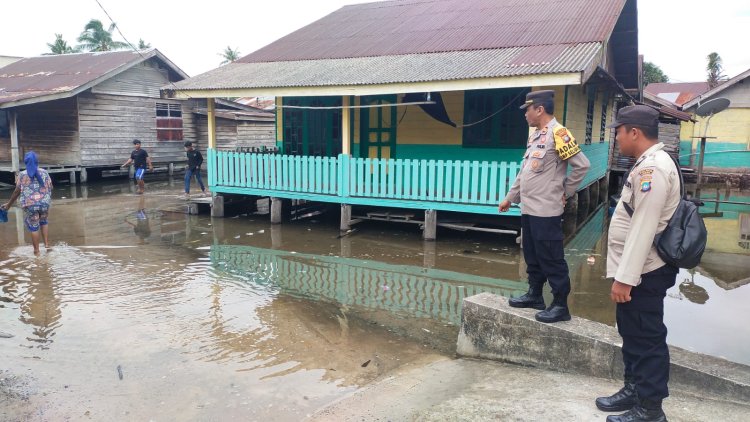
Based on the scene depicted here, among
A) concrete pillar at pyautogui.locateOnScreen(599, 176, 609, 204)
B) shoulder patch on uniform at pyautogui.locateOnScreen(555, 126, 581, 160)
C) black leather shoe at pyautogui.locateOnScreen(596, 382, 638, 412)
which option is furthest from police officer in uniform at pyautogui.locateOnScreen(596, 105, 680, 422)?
concrete pillar at pyautogui.locateOnScreen(599, 176, 609, 204)

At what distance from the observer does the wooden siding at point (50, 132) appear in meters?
17.7

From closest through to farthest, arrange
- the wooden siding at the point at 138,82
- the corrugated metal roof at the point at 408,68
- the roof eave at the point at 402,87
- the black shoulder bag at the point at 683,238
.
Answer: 1. the black shoulder bag at the point at 683,238
2. the roof eave at the point at 402,87
3. the corrugated metal roof at the point at 408,68
4. the wooden siding at the point at 138,82

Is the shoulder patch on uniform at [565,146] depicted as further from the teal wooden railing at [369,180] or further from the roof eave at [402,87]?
the teal wooden railing at [369,180]

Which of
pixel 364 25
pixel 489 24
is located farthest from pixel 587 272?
pixel 364 25

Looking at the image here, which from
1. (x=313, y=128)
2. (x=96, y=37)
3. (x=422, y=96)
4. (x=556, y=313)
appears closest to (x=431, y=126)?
(x=422, y=96)

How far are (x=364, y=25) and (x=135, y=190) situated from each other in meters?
8.51

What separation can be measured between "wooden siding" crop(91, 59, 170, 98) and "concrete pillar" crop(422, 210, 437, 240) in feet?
41.7

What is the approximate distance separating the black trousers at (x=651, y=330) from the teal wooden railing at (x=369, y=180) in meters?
5.86

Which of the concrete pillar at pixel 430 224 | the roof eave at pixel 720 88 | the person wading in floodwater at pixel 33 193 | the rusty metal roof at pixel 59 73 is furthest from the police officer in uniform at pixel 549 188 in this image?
the roof eave at pixel 720 88

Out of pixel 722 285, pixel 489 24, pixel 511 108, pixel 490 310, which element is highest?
pixel 489 24

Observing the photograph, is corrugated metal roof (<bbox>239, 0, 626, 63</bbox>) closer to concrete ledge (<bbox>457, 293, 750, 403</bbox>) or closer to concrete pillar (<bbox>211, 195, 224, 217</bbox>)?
concrete pillar (<bbox>211, 195, 224, 217</bbox>)

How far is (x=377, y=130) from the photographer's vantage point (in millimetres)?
11914

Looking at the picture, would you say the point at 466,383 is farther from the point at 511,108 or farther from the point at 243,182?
the point at 243,182

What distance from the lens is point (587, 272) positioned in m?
7.59
